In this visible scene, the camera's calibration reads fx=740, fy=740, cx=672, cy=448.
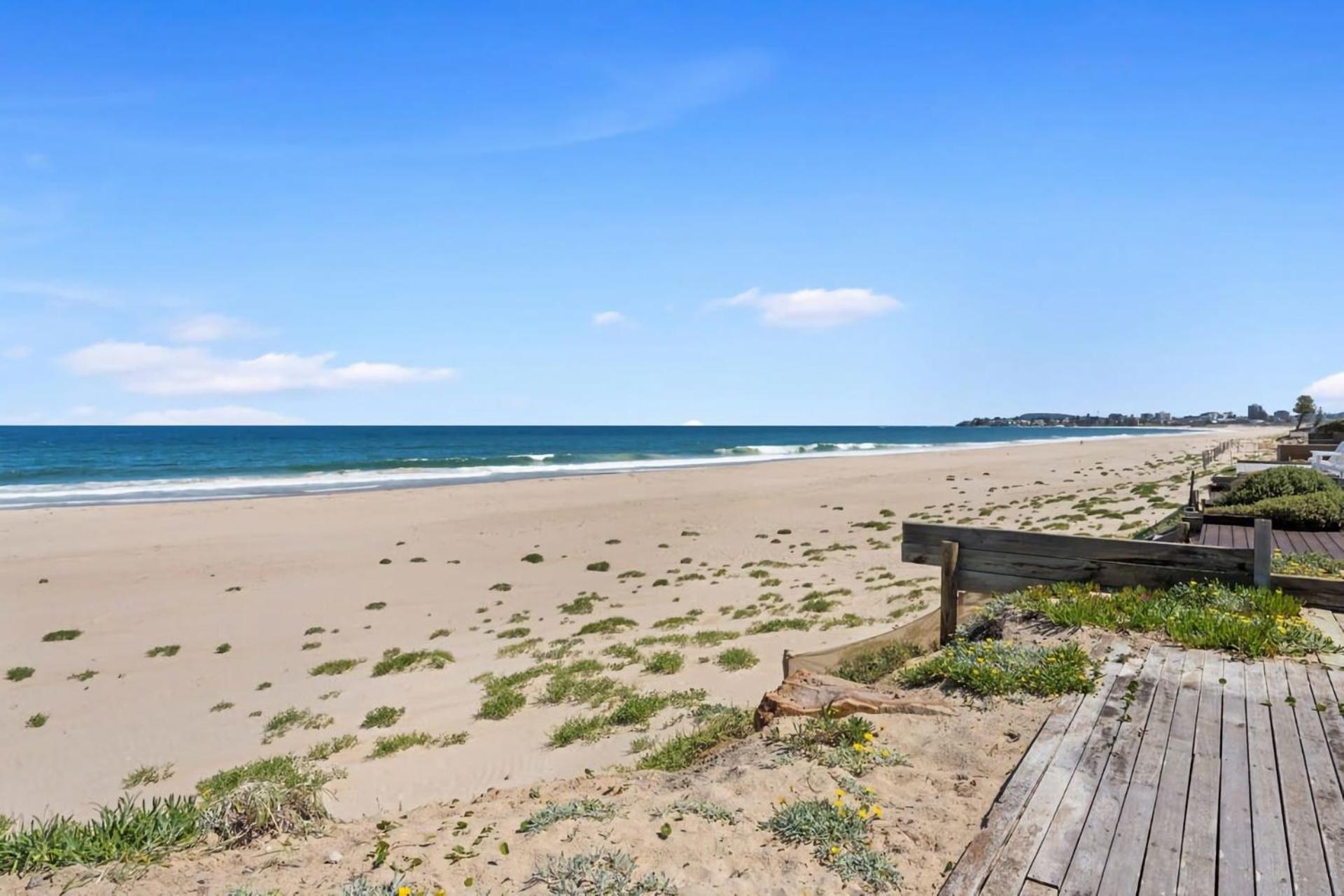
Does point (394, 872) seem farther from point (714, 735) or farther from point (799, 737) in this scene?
point (714, 735)

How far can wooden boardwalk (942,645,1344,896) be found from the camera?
313 cm

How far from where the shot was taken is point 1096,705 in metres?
4.91

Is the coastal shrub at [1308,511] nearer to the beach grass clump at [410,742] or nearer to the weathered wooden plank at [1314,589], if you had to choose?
the weathered wooden plank at [1314,589]

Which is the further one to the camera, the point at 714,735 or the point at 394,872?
the point at 714,735

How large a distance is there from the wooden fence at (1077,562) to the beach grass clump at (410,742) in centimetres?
535

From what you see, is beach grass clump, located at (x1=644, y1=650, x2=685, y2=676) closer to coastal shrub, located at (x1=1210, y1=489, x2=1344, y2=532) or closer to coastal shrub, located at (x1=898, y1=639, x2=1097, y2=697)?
coastal shrub, located at (x1=898, y1=639, x2=1097, y2=697)

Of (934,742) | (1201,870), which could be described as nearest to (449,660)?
(934,742)

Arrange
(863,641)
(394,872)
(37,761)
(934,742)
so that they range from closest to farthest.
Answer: (394,872) → (934,742) → (863,641) → (37,761)

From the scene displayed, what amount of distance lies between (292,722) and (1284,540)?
557 inches

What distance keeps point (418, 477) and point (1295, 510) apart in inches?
1772

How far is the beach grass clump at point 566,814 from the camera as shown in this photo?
13.3 feet

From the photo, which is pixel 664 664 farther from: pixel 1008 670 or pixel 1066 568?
pixel 1008 670

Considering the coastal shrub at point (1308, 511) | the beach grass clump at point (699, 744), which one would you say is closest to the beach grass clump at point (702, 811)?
the beach grass clump at point (699, 744)

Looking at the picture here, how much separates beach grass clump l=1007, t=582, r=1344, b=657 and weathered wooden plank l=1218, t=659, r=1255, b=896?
102 cm
